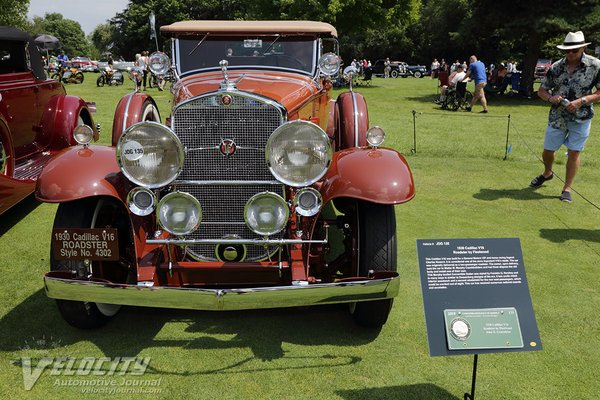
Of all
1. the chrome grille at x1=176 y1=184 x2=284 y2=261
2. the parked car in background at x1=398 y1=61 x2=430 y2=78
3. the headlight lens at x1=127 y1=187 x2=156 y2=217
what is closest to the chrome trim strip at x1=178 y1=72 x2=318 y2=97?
the chrome grille at x1=176 y1=184 x2=284 y2=261

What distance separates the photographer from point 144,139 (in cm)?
277

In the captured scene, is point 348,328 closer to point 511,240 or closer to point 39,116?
point 511,240

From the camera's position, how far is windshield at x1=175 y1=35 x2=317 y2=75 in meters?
4.19

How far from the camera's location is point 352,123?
14.8ft

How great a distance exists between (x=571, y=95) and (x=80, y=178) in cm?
505

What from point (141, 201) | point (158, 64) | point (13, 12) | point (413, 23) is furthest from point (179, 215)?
point (413, 23)

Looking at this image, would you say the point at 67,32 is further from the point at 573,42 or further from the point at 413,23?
the point at 573,42

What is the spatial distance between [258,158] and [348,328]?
49.6 inches

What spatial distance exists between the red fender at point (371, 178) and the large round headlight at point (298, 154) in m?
0.26

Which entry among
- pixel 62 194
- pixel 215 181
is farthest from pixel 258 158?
pixel 62 194

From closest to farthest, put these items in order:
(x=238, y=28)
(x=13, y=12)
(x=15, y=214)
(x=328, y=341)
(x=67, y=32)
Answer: (x=328, y=341), (x=238, y=28), (x=15, y=214), (x=13, y=12), (x=67, y=32)

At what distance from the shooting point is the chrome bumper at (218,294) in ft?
8.27

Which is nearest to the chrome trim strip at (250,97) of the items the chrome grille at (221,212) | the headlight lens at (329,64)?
the chrome grille at (221,212)

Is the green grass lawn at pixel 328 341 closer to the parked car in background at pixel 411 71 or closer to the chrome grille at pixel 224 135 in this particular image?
the chrome grille at pixel 224 135
